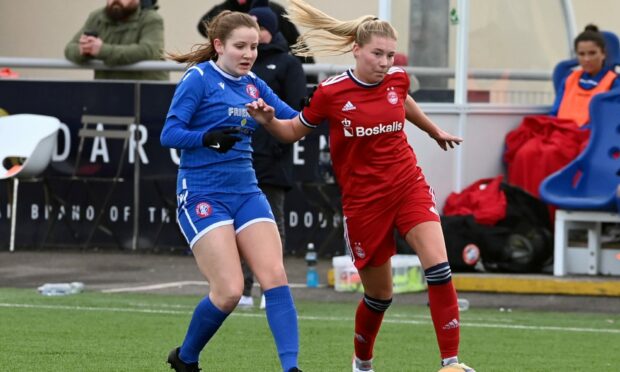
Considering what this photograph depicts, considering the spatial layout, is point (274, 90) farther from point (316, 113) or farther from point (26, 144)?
point (26, 144)

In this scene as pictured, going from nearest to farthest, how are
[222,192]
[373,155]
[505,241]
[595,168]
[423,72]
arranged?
[222,192]
[373,155]
[595,168]
[505,241]
[423,72]

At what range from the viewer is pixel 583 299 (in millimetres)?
13680

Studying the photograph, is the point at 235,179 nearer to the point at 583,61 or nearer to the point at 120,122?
the point at 583,61

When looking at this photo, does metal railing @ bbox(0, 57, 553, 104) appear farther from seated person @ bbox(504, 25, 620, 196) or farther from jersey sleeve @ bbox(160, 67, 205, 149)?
jersey sleeve @ bbox(160, 67, 205, 149)

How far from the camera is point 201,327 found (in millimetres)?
8422

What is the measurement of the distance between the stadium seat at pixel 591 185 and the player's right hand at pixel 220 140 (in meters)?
6.48

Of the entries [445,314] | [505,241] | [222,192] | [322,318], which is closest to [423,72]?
[505,241]

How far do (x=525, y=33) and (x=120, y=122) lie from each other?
4.36m

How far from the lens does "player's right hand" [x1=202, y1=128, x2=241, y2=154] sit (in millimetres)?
8109

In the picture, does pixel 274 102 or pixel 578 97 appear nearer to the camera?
pixel 274 102

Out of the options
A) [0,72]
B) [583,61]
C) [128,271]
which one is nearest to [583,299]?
[583,61]

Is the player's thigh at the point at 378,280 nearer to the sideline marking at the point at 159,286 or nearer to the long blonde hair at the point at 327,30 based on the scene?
the long blonde hair at the point at 327,30

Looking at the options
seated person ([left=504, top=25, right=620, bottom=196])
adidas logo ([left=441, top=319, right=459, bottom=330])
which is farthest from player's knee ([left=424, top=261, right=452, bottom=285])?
seated person ([left=504, top=25, right=620, bottom=196])

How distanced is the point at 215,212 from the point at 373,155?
98 centimetres
